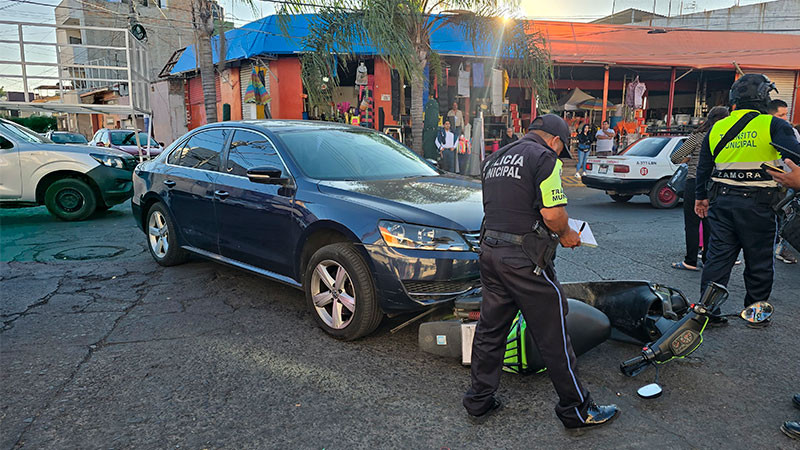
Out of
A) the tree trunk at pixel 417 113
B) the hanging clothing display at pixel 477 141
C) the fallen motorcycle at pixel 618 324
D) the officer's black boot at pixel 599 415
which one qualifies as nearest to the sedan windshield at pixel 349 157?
the fallen motorcycle at pixel 618 324

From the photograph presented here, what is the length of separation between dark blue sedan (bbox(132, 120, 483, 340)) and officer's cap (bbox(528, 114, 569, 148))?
1.10 meters

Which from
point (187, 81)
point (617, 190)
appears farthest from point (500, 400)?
point (187, 81)

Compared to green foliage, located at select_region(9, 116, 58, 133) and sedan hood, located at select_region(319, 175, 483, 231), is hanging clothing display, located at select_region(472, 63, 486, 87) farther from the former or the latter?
green foliage, located at select_region(9, 116, 58, 133)

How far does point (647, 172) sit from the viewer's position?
33.4ft

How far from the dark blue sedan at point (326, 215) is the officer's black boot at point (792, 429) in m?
1.78

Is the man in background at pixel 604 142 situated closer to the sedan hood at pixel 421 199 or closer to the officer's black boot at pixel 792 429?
the sedan hood at pixel 421 199

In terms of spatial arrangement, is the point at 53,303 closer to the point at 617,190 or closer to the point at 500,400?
the point at 500,400

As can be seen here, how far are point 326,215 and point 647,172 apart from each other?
848 centimetres

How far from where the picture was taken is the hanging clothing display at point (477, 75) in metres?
17.2

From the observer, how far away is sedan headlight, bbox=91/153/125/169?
8570 mm

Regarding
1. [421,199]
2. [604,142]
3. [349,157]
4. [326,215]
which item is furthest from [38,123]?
[421,199]

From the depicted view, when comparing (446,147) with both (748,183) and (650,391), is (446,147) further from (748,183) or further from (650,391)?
(650,391)

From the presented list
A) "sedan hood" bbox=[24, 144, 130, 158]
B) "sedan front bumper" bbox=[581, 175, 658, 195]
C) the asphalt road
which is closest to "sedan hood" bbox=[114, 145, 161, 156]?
"sedan hood" bbox=[24, 144, 130, 158]

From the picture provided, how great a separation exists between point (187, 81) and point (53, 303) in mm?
19081
